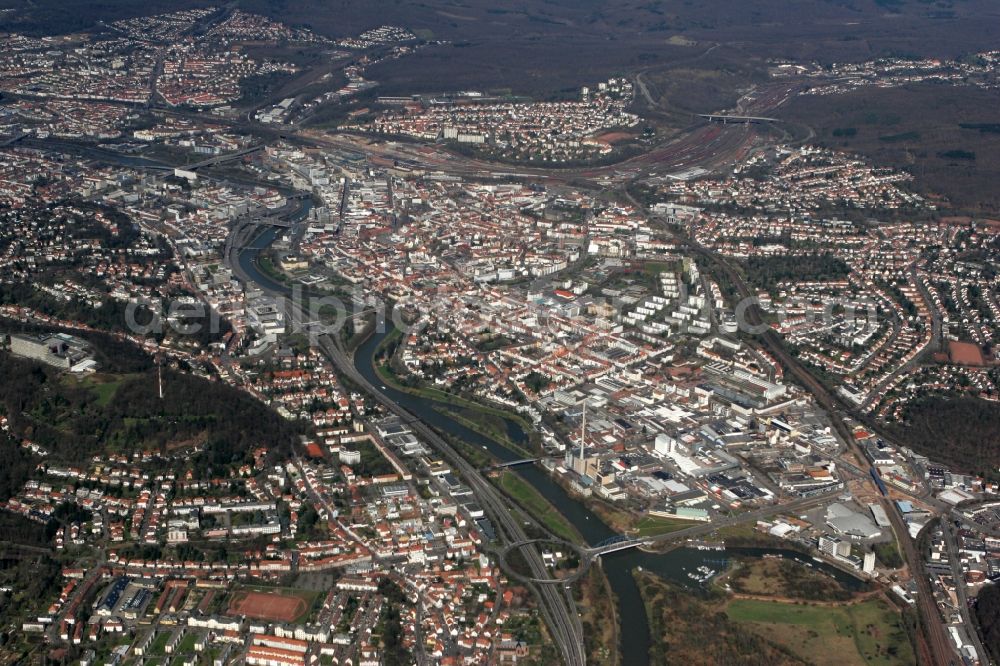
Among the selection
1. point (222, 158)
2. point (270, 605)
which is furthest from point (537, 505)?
point (222, 158)

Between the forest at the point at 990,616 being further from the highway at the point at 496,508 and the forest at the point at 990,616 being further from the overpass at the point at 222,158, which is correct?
the overpass at the point at 222,158

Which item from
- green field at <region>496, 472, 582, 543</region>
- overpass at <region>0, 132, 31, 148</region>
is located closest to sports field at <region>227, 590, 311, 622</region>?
green field at <region>496, 472, 582, 543</region>

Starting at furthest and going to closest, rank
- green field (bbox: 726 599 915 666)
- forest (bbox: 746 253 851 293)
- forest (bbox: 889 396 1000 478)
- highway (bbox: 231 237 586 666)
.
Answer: forest (bbox: 746 253 851 293), forest (bbox: 889 396 1000 478), highway (bbox: 231 237 586 666), green field (bbox: 726 599 915 666)

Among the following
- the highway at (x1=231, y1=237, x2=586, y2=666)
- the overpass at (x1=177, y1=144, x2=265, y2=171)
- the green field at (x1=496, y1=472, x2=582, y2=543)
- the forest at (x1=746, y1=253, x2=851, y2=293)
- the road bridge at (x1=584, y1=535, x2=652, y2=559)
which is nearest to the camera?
the highway at (x1=231, y1=237, x2=586, y2=666)

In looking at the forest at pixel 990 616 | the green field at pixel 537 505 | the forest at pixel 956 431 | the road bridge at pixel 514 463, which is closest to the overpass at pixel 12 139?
the road bridge at pixel 514 463

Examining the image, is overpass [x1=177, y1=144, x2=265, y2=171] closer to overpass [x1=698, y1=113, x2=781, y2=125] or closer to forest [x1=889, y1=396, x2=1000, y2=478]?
overpass [x1=698, y1=113, x2=781, y2=125]
